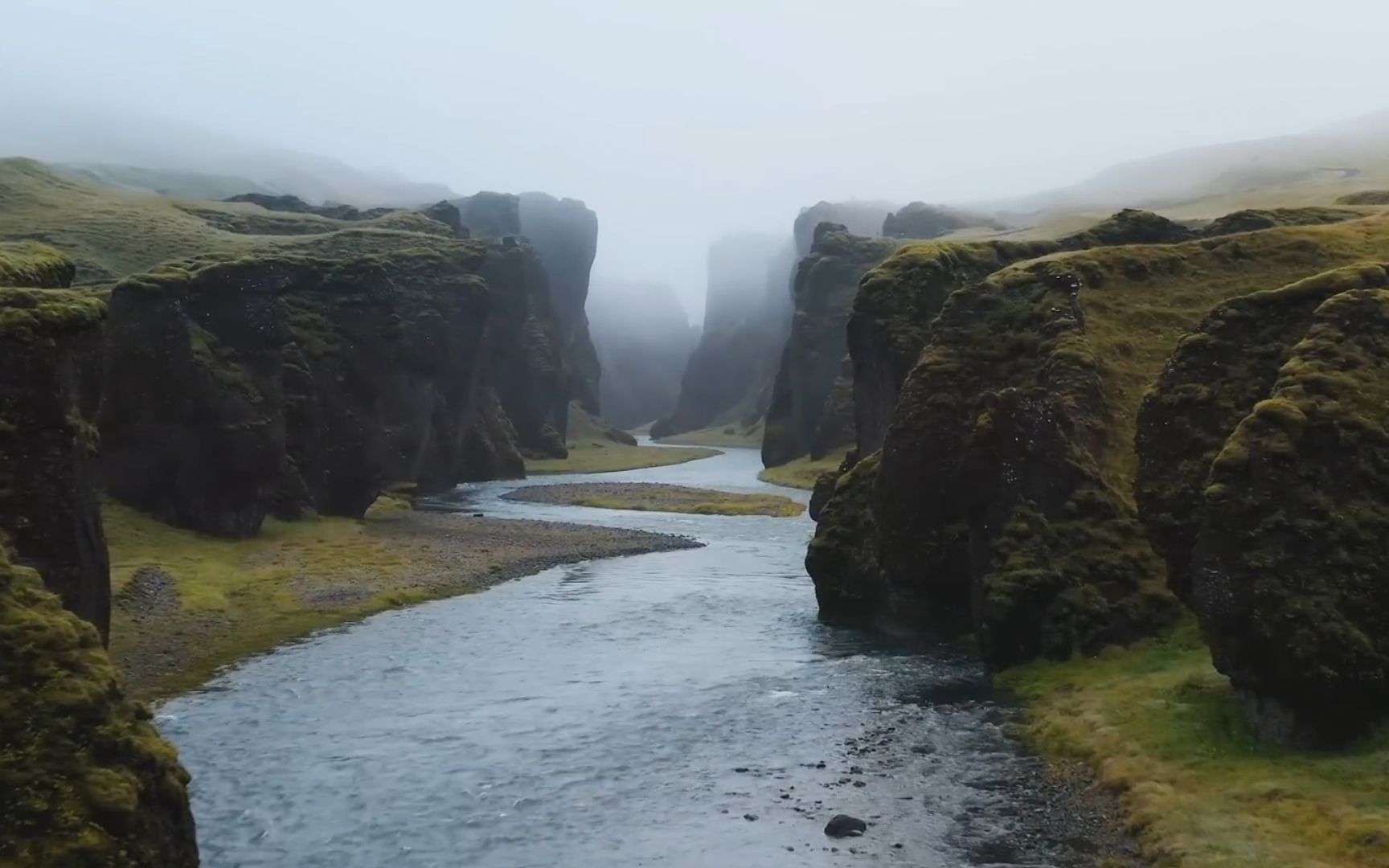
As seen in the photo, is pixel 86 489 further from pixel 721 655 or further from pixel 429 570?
pixel 429 570

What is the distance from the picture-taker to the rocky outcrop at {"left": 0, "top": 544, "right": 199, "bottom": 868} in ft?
60.9

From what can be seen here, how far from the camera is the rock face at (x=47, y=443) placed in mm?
33594

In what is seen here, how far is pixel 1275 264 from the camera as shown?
57.3m

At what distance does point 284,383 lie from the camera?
9438cm

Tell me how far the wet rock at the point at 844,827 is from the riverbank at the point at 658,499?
265 feet

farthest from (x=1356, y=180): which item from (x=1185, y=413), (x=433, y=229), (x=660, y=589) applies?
(x=1185, y=413)

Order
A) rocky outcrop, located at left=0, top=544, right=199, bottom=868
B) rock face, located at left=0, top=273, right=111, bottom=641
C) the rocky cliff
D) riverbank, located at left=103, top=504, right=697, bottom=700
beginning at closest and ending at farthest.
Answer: rocky outcrop, located at left=0, top=544, right=199, bottom=868, rock face, located at left=0, top=273, right=111, bottom=641, the rocky cliff, riverbank, located at left=103, top=504, right=697, bottom=700

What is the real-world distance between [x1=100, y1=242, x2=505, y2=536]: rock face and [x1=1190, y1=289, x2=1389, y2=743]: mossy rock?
61.7 meters

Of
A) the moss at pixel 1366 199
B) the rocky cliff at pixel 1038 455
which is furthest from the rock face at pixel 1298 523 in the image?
the moss at pixel 1366 199

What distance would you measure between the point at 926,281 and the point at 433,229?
136 m

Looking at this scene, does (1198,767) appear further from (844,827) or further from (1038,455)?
(1038,455)

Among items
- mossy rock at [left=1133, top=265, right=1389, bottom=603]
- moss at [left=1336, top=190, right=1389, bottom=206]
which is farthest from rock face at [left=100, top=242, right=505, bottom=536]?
moss at [left=1336, top=190, right=1389, bottom=206]

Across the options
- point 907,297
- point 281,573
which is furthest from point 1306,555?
point 281,573

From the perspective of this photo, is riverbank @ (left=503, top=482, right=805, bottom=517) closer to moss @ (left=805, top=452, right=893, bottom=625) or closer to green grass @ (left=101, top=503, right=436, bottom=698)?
green grass @ (left=101, top=503, right=436, bottom=698)
